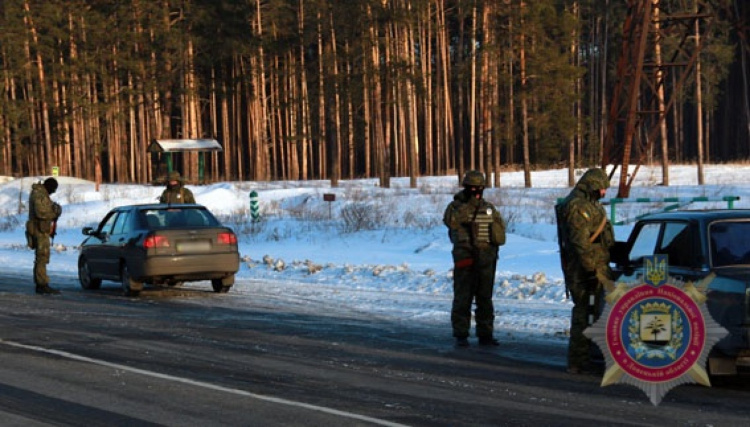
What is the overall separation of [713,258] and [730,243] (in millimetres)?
239

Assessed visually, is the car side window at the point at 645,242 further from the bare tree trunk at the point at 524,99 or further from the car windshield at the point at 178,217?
the bare tree trunk at the point at 524,99

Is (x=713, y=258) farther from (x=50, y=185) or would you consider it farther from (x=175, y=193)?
(x=175, y=193)

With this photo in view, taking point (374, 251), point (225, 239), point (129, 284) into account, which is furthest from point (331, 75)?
point (129, 284)

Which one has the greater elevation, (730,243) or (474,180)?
(474,180)

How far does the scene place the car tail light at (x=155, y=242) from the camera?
15656 mm

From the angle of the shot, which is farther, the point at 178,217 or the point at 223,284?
the point at 223,284

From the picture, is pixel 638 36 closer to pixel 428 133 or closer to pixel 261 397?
pixel 261 397

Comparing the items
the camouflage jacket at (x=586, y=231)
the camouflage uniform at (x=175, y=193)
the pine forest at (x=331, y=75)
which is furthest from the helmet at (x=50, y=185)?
the pine forest at (x=331, y=75)

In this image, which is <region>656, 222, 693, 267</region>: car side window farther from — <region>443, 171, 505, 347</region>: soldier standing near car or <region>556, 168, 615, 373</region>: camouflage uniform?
<region>443, 171, 505, 347</region>: soldier standing near car

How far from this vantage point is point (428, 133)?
67125 mm

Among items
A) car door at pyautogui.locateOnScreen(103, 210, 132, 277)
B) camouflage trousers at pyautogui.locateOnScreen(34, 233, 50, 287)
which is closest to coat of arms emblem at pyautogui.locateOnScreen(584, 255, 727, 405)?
car door at pyautogui.locateOnScreen(103, 210, 132, 277)

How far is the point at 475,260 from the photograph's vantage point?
11.0 m

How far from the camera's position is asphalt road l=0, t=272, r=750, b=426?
7.33 m

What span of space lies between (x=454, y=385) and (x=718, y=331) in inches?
88.1
